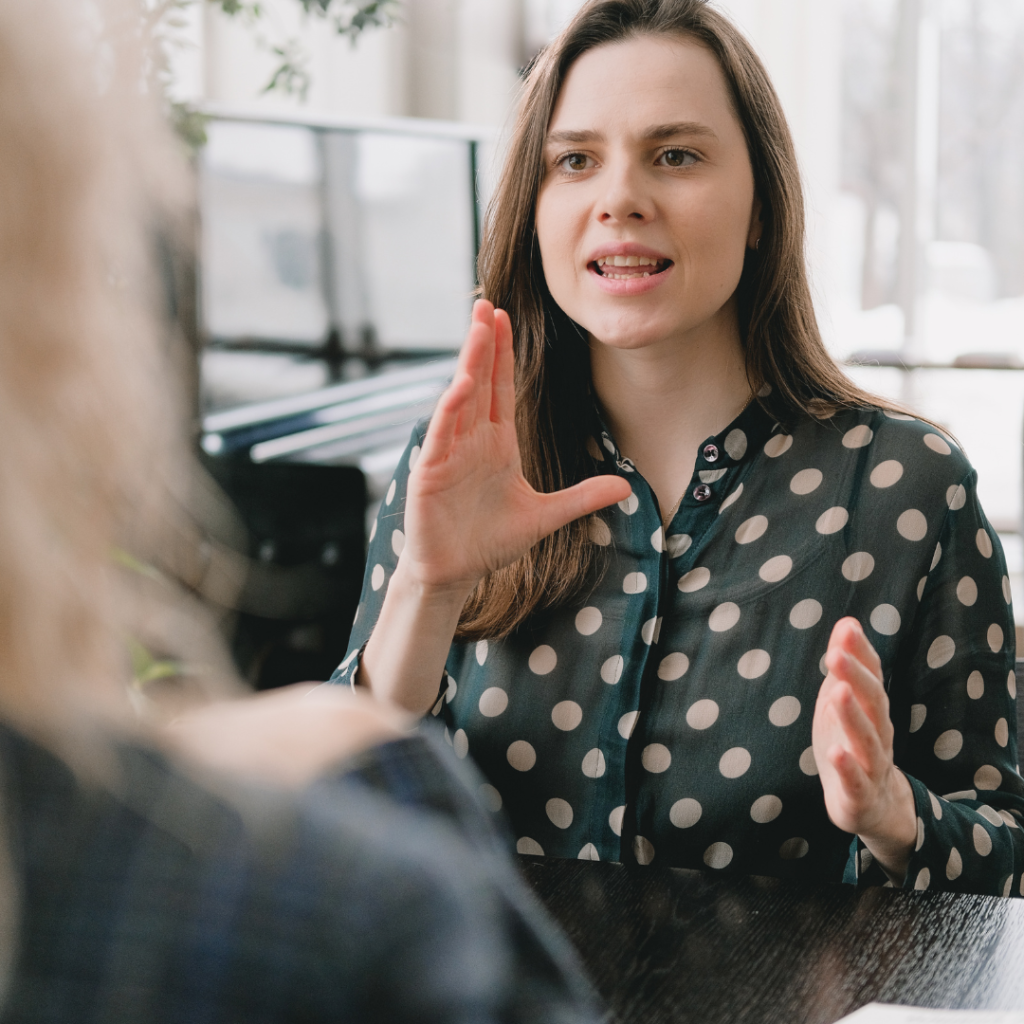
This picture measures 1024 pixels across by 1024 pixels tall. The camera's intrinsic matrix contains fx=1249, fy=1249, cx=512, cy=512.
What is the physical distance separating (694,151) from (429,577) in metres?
0.51

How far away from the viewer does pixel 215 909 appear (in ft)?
0.99

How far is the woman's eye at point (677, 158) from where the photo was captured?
1.25m

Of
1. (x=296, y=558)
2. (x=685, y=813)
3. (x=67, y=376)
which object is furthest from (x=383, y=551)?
(x=296, y=558)

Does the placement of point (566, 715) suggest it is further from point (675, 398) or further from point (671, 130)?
point (671, 130)

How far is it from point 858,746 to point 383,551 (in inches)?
23.4

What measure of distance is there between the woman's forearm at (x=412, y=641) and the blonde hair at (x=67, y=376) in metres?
0.79

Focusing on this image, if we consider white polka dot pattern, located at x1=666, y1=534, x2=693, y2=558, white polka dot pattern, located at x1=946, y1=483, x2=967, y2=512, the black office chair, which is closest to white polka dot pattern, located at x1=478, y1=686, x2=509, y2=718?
white polka dot pattern, located at x1=666, y1=534, x2=693, y2=558

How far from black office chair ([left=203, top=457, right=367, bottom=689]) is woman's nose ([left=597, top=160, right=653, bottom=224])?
4.57ft

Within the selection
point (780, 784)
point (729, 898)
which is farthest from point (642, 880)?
point (780, 784)

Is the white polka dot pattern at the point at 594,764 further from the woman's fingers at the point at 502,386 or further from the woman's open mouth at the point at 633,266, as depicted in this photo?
the woman's open mouth at the point at 633,266

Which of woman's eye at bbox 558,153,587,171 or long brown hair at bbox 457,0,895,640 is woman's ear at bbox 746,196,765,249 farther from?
woman's eye at bbox 558,153,587,171

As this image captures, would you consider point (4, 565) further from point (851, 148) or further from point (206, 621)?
point (851, 148)

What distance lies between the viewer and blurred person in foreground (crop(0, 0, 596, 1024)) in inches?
11.8

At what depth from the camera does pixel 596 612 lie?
4.07 feet
